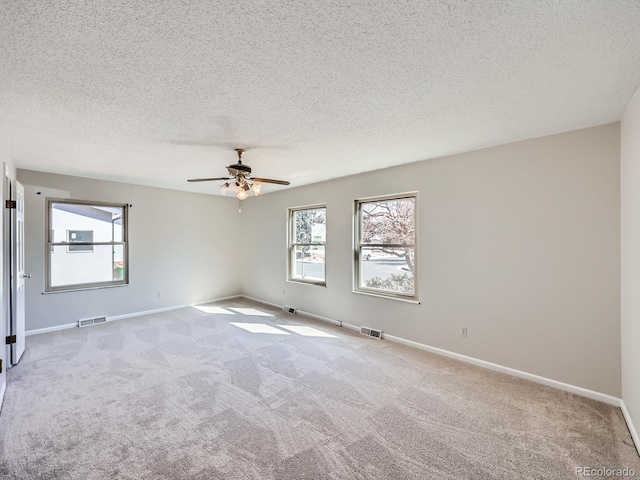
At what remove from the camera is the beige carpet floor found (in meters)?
1.87

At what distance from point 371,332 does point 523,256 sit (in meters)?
2.25

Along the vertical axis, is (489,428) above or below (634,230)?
below

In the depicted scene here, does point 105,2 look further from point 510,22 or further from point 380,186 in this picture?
point 380,186

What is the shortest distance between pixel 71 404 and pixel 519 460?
3557mm

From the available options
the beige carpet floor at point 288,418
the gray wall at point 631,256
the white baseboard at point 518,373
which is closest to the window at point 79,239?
the beige carpet floor at point 288,418

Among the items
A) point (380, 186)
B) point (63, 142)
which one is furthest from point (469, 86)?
point (63, 142)

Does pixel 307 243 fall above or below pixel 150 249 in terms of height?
above

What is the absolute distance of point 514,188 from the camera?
3.07m

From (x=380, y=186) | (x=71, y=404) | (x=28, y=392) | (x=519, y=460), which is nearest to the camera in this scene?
(x=519, y=460)

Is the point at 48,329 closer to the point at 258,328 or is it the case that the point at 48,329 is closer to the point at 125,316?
the point at 125,316

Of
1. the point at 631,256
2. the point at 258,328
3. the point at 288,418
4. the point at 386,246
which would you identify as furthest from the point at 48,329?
the point at 631,256

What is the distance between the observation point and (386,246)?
171 inches

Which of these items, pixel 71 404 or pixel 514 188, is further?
pixel 514 188

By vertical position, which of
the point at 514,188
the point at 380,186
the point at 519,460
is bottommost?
the point at 519,460
